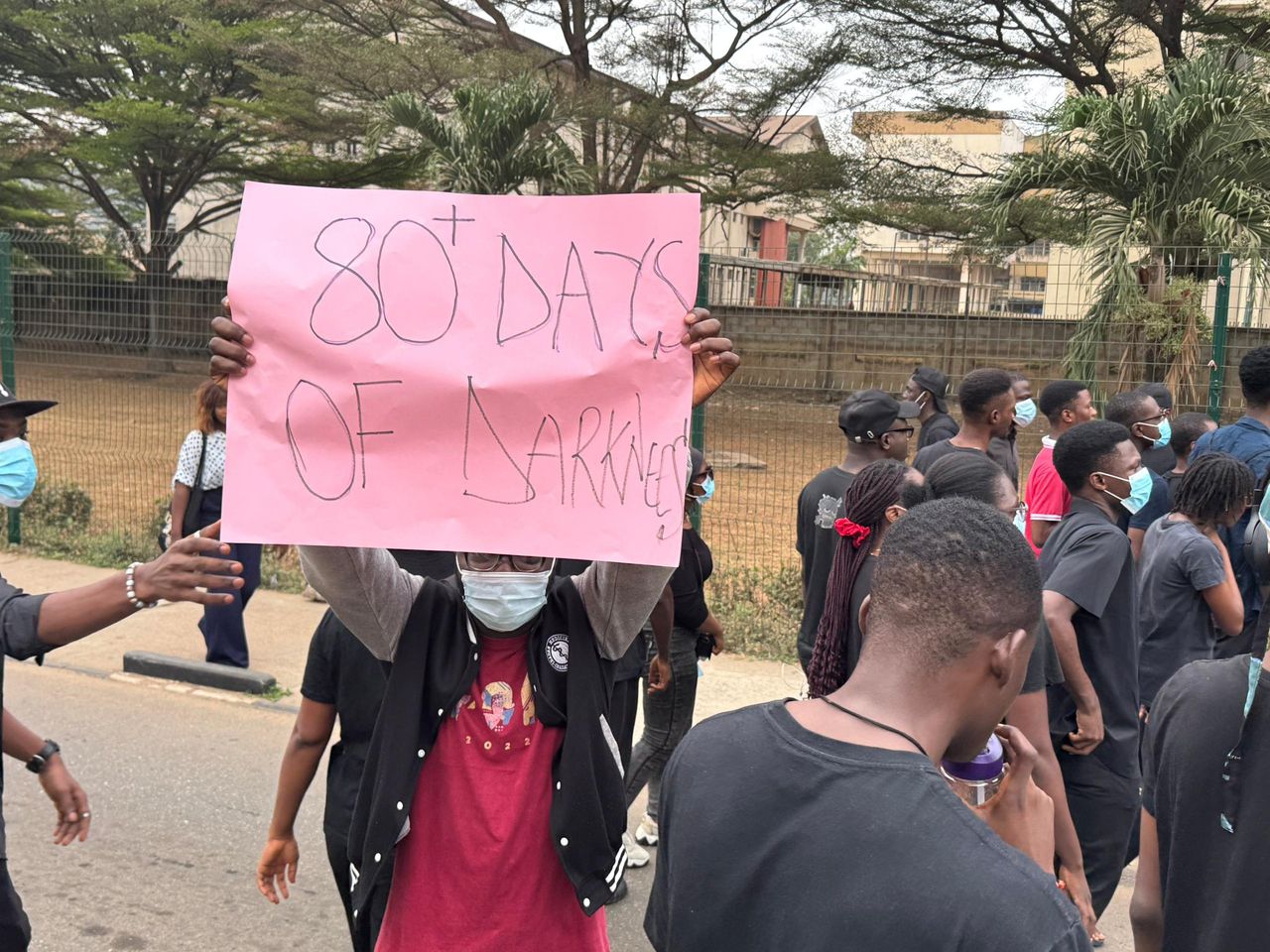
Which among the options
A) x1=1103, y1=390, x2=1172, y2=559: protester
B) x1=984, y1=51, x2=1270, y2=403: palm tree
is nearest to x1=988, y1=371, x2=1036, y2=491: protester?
x1=984, y1=51, x2=1270, y2=403: palm tree

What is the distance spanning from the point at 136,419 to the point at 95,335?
3.04 feet

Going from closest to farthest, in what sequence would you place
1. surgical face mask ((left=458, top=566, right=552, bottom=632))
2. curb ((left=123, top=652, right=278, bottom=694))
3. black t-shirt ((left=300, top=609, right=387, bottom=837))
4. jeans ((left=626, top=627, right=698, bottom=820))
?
surgical face mask ((left=458, top=566, right=552, bottom=632)), black t-shirt ((left=300, top=609, right=387, bottom=837)), jeans ((left=626, top=627, right=698, bottom=820)), curb ((left=123, top=652, right=278, bottom=694))

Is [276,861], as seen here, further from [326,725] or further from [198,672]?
[198,672]

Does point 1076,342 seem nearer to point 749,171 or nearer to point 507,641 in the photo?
point 507,641

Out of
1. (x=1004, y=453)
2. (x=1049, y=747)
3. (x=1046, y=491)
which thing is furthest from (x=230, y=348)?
(x=1004, y=453)

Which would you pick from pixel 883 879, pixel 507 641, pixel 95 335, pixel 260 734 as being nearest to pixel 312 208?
pixel 507 641

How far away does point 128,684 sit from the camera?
7.10 meters

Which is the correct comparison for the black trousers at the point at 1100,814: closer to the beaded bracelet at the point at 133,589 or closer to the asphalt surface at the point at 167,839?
the asphalt surface at the point at 167,839

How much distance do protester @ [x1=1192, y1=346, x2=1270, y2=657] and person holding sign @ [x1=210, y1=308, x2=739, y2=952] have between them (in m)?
3.54

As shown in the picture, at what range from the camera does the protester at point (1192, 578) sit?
14.0ft

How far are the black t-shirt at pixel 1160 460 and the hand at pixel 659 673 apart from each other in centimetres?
310

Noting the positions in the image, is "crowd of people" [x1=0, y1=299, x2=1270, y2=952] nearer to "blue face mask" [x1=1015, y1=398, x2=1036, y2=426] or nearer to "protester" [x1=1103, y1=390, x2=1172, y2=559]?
"protester" [x1=1103, y1=390, x2=1172, y2=559]

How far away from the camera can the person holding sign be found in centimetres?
254

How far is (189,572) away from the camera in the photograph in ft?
7.91
